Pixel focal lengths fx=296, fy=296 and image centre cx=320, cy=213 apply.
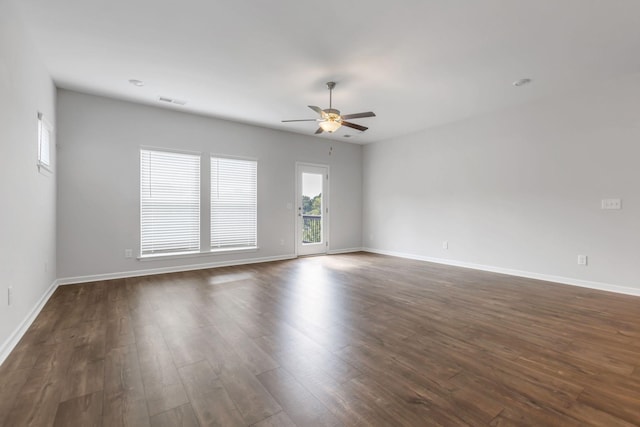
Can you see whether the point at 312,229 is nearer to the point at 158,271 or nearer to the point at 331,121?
the point at 158,271

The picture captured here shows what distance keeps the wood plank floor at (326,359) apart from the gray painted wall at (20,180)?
1.21 ft

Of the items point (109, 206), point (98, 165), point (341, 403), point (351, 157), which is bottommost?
point (341, 403)

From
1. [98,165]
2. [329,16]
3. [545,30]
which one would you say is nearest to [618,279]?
[545,30]

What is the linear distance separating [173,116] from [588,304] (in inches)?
261

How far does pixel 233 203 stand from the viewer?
5.90 meters

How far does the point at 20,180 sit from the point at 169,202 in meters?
2.52

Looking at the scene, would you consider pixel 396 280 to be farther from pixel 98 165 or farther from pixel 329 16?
pixel 98 165

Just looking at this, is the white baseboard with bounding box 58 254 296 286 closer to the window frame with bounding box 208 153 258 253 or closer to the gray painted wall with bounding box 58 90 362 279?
the gray painted wall with bounding box 58 90 362 279

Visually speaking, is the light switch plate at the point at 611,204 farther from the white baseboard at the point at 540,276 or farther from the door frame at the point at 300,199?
the door frame at the point at 300,199

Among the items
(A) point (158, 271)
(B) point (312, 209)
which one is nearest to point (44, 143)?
(A) point (158, 271)

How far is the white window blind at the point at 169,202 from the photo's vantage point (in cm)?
498

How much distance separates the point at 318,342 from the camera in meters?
2.50

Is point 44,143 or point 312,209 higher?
point 44,143

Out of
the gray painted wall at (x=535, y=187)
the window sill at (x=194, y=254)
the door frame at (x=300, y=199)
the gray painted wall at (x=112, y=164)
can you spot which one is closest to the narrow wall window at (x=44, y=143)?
the gray painted wall at (x=112, y=164)
